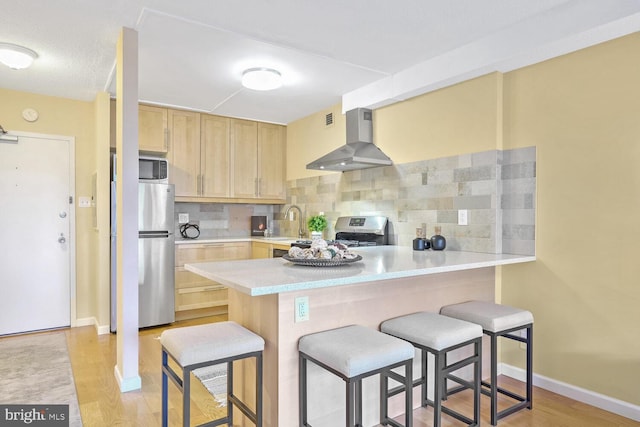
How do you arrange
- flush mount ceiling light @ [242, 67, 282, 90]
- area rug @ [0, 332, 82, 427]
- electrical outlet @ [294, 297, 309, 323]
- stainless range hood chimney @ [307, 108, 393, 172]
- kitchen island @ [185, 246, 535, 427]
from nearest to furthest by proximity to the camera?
kitchen island @ [185, 246, 535, 427], electrical outlet @ [294, 297, 309, 323], area rug @ [0, 332, 82, 427], flush mount ceiling light @ [242, 67, 282, 90], stainless range hood chimney @ [307, 108, 393, 172]

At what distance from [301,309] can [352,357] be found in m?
0.40

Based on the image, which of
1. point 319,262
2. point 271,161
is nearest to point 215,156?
point 271,161

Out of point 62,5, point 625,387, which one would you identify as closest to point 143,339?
point 62,5

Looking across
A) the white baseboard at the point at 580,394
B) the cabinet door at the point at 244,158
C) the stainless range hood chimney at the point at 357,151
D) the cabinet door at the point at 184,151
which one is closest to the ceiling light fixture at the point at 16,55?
the cabinet door at the point at 184,151

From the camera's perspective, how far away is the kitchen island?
68.2 inches

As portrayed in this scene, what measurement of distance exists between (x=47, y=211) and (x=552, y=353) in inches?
183

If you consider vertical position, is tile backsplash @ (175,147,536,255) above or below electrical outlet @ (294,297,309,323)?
above

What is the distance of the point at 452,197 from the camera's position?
10.0ft

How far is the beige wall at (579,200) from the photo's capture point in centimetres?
222

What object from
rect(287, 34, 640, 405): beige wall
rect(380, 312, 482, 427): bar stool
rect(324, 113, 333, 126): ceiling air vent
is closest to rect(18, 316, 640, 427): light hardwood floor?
rect(287, 34, 640, 405): beige wall

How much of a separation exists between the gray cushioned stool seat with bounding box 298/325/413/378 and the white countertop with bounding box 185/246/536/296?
26 cm

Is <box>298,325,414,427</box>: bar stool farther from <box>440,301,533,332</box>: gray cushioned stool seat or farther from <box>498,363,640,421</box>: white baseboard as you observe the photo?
<box>498,363,640,421</box>: white baseboard

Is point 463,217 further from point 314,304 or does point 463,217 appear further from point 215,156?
point 215,156

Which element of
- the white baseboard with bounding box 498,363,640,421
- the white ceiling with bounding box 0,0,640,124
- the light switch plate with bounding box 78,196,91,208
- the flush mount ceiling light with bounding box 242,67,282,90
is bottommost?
the white baseboard with bounding box 498,363,640,421
